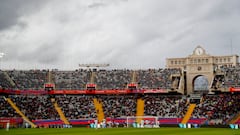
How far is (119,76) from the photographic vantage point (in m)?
100

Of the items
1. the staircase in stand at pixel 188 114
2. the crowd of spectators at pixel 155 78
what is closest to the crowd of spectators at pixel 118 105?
the crowd of spectators at pixel 155 78

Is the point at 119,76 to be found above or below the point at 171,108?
above

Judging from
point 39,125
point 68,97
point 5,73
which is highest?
point 5,73

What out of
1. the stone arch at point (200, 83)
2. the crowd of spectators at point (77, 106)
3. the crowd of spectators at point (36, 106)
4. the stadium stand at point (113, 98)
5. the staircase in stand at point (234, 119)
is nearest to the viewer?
the staircase in stand at point (234, 119)

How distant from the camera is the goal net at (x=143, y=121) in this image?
7819 cm

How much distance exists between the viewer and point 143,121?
78875 millimetres

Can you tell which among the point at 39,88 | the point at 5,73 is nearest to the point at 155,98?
the point at 39,88

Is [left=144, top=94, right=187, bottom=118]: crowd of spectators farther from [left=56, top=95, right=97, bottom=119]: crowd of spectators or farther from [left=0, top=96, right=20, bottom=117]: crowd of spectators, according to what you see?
[left=0, top=96, right=20, bottom=117]: crowd of spectators

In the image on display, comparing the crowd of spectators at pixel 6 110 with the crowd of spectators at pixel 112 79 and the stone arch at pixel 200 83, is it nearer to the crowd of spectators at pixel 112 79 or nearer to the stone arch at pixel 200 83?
the crowd of spectators at pixel 112 79

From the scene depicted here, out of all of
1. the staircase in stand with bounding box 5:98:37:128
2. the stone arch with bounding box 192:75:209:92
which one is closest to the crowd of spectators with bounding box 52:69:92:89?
the staircase in stand with bounding box 5:98:37:128

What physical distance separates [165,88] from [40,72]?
1278 inches

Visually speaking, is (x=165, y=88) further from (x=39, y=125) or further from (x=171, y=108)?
(x=39, y=125)

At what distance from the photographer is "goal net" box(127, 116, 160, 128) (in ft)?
257

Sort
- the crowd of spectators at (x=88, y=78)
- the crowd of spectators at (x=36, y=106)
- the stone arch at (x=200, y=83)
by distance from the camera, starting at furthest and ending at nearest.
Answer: the stone arch at (x=200, y=83)
the crowd of spectators at (x=88, y=78)
the crowd of spectators at (x=36, y=106)
